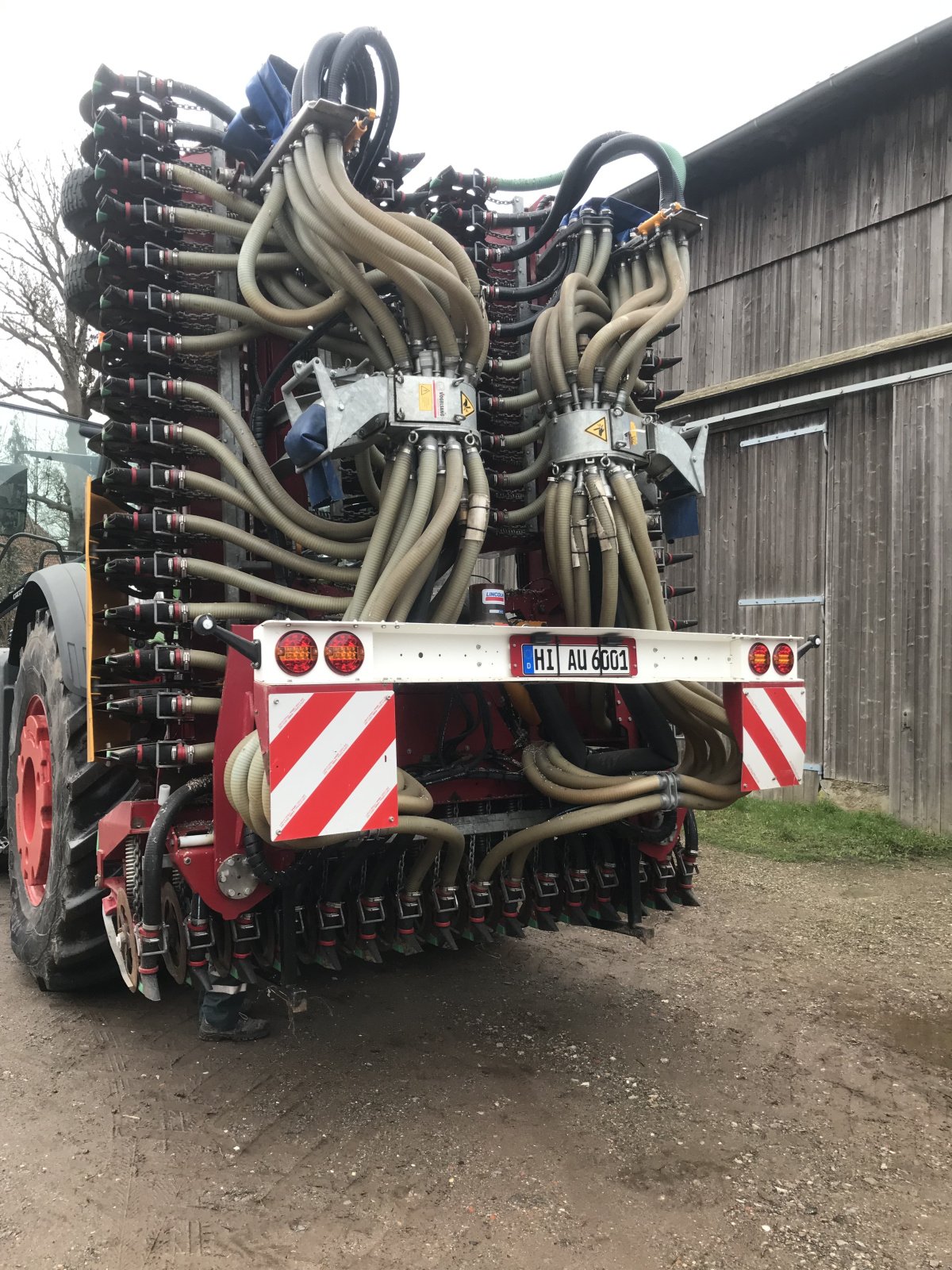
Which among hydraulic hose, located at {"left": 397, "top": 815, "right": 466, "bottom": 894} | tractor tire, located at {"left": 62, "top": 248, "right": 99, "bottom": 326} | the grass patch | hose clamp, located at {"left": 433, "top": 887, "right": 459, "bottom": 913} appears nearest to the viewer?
hydraulic hose, located at {"left": 397, "top": 815, "right": 466, "bottom": 894}

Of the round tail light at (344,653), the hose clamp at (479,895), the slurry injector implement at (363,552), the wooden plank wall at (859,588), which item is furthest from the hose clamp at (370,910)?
the wooden plank wall at (859,588)

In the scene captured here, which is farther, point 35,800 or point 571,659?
point 35,800

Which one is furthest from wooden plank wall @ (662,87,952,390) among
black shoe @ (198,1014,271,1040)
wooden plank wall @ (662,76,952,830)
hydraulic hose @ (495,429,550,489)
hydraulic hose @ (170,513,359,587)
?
black shoe @ (198,1014,271,1040)

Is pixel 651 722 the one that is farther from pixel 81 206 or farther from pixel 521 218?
pixel 81 206

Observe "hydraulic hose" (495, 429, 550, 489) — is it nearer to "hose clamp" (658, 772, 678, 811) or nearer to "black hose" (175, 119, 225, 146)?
"hose clamp" (658, 772, 678, 811)

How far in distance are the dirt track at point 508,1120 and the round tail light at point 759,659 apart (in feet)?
4.18

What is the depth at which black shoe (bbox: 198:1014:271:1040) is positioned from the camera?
3.23m

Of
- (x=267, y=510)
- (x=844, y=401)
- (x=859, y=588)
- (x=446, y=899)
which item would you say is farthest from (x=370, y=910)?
(x=844, y=401)

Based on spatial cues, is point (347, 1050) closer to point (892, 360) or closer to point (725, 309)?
point (892, 360)

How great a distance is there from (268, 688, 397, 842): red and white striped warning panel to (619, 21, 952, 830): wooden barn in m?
5.06

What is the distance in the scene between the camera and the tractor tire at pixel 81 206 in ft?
11.0

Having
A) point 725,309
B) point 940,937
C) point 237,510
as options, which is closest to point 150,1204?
point 237,510

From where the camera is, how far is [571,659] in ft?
8.83

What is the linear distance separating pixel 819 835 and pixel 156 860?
16.0ft
